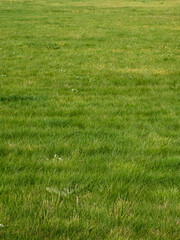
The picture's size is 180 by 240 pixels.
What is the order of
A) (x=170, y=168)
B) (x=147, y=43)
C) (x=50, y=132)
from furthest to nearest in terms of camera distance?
(x=147, y=43)
(x=50, y=132)
(x=170, y=168)

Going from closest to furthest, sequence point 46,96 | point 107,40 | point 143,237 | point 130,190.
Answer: point 143,237, point 130,190, point 46,96, point 107,40

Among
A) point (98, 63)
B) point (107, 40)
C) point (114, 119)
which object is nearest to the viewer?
point (114, 119)

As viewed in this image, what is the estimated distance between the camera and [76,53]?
14.4 meters

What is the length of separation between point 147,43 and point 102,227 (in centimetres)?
1551

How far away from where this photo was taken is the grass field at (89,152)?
303cm

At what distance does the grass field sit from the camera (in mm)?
3025

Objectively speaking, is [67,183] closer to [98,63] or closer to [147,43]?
[98,63]

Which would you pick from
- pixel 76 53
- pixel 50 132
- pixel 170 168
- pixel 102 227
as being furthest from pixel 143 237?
pixel 76 53

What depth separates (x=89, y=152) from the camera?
187 inches

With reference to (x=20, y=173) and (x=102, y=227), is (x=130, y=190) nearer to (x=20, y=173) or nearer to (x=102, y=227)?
(x=102, y=227)

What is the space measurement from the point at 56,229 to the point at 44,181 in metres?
0.95

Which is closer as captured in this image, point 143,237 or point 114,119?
point 143,237

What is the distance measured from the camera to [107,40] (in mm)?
18406

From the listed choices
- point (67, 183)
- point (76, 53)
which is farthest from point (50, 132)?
point (76, 53)
